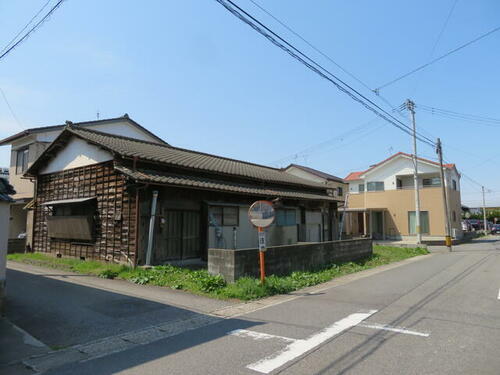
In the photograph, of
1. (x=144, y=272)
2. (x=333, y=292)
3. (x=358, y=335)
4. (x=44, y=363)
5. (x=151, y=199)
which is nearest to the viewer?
(x=44, y=363)

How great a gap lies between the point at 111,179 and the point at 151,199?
7.12 ft

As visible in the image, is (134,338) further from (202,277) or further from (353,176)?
(353,176)

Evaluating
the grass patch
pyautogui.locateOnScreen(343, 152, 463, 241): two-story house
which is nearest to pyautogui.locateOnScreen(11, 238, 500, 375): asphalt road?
the grass patch

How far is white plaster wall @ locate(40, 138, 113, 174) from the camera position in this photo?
45.2ft

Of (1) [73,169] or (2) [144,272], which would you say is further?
(1) [73,169]

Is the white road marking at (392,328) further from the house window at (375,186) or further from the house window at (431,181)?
the house window at (375,186)

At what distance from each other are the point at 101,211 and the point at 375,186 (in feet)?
93.8

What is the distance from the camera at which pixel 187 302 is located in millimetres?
7781

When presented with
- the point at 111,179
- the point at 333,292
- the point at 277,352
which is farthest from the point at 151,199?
the point at 277,352

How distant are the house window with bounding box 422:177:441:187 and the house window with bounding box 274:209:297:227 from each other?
65.7ft

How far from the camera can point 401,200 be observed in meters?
32.8

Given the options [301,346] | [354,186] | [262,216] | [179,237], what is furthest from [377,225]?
[301,346]

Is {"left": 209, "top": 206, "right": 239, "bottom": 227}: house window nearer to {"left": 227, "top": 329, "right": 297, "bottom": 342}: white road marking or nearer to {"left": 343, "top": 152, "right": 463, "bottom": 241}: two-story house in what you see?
{"left": 227, "top": 329, "right": 297, "bottom": 342}: white road marking

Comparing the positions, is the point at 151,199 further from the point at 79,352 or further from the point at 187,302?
the point at 79,352
